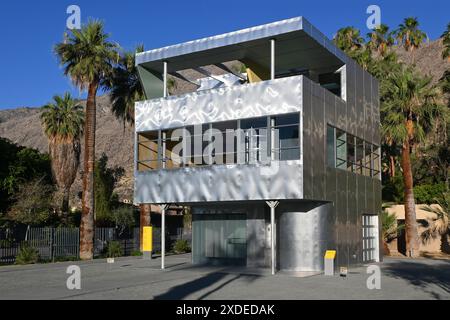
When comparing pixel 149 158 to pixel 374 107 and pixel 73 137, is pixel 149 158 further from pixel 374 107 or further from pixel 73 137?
pixel 73 137

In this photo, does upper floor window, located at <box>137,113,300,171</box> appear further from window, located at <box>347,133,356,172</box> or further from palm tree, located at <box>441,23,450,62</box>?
palm tree, located at <box>441,23,450,62</box>

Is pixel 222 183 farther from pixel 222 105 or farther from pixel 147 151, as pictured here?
pixel 147 151

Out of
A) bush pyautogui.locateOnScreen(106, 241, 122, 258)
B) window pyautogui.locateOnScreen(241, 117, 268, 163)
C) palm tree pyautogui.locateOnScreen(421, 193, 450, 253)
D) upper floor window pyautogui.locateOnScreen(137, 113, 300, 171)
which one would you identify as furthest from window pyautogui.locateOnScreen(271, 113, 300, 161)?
palm tree pyautogui.locateOnScreen(421, 193, 450, 253)

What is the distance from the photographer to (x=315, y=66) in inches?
1073

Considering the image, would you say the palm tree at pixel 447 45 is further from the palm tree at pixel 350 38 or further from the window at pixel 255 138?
the window at pixel 255 138

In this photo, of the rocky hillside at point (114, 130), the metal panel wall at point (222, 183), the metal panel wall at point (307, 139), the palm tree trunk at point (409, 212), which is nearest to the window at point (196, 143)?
the metal panel wall at point (222, 183)

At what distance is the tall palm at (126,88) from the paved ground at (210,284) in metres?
14.1

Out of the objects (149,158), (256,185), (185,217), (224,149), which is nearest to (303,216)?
(256,185)

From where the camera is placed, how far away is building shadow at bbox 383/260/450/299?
18419 mm

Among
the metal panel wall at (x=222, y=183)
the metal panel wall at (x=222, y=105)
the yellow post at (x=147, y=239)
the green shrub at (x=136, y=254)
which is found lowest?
the green shrub at (x=136, y=254)

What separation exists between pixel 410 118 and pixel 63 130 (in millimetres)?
28702

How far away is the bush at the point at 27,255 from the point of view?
29169mm

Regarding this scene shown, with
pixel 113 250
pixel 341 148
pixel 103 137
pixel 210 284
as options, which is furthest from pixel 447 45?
pixel 103 137

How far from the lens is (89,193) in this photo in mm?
32625
